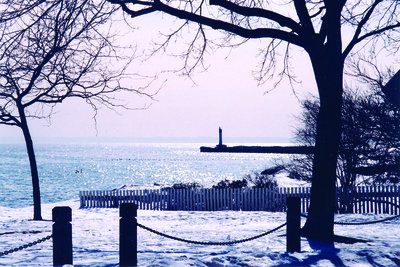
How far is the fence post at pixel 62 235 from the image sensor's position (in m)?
6.15

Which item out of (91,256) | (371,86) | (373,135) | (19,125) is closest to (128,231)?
(91,256)

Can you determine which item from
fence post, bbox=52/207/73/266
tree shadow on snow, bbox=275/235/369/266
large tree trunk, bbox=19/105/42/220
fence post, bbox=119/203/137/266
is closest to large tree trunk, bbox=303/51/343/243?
tree shadow on snow, bbox=275/235/369/266

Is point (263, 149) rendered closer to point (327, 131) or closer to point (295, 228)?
point (327, 131)

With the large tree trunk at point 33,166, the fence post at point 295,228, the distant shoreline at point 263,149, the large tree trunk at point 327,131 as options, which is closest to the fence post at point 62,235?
the fence post at point 295,228

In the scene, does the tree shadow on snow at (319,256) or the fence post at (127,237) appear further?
the tree shadow on snow at (319,256)

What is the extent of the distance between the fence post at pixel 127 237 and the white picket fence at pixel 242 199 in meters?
14.3

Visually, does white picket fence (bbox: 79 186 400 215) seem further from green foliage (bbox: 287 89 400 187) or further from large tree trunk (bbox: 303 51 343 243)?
large tree trunk (bbox: 303 51 343 243)

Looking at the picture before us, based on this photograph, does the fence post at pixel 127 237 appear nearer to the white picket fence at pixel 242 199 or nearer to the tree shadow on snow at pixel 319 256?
the tree shadow on snow at pixel 319 256

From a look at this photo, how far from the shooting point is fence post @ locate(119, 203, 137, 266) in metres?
6.37

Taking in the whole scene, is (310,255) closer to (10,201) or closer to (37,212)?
(37,212)

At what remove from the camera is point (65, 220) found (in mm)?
6164

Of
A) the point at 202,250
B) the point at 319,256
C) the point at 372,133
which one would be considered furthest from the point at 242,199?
the point at 319,256

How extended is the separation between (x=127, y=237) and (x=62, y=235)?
0.87 m

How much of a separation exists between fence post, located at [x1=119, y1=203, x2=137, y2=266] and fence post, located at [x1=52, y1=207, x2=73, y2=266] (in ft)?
2.30
